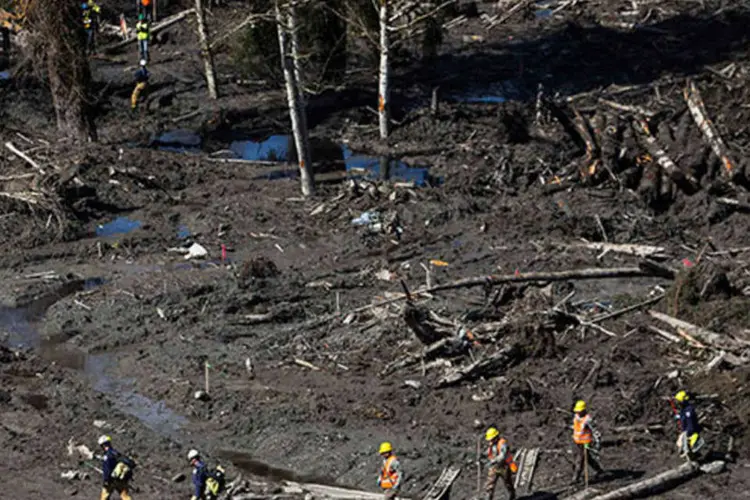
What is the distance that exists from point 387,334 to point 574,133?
10910 millimetres

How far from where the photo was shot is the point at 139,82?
40094 mm

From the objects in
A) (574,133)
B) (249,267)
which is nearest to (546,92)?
(574,133)

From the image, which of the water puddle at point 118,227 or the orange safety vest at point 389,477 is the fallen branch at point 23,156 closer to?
the water puddle at point 118,227

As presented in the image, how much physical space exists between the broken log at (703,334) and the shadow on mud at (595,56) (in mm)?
19257

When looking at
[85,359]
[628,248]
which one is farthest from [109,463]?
[628,248]

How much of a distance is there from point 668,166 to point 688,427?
11.9 metres

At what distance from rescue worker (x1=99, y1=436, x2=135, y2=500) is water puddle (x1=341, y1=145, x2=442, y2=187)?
1556 cm

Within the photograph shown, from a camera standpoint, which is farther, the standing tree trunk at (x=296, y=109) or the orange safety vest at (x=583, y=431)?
the standing tree trunk at (x=296, y=109)

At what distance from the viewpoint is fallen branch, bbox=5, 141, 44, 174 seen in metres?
31.5

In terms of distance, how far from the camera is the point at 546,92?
4025cm

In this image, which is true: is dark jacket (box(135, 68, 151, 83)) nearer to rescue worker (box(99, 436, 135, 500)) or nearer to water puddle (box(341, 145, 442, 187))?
water puddle (box(341, 145, 442, 187))

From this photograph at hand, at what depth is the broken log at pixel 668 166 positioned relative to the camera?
28.6 meters

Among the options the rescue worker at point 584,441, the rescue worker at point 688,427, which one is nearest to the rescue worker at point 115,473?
the rescue worker at point 584,441

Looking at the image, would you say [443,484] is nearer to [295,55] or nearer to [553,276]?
[553,276]
